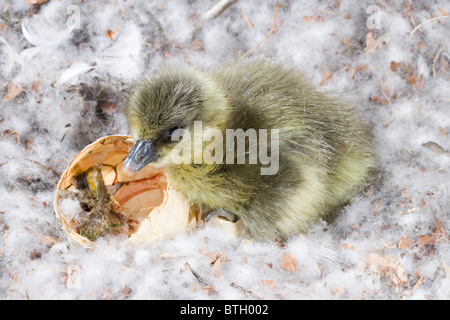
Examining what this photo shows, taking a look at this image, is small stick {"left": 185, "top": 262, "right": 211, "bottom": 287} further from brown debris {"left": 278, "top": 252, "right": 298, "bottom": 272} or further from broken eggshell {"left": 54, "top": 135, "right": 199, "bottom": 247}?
brown debris {"left": 278, "top": 252, "right": 298, "bottom": 272}

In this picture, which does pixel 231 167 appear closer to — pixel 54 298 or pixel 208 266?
pixel 208 266

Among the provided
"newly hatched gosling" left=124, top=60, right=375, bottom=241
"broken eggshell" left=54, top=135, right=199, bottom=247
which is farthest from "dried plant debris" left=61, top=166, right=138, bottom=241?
"newly hatched gosling" left=124, top=60, right=375, bottom=241

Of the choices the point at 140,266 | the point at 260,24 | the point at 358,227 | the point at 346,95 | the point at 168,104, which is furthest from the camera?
the point at 260,24

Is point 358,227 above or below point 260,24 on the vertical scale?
below

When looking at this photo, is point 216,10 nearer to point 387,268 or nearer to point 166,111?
point 166,111

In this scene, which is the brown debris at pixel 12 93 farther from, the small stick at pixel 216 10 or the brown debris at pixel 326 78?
the brown debris at pixel 326 78
